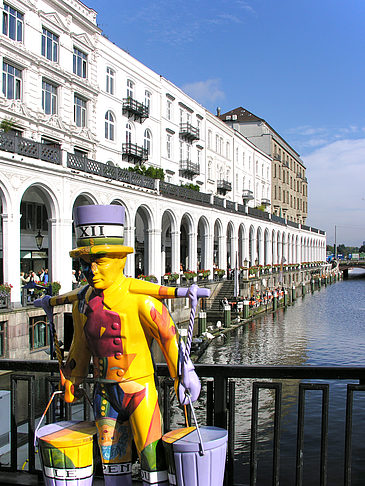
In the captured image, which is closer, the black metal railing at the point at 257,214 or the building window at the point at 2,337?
the building window at the point at 2,337

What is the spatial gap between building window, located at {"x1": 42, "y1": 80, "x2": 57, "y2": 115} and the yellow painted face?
74.6ft

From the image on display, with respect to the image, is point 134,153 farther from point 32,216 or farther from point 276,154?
point 276,154

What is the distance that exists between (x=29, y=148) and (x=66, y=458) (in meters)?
16.7

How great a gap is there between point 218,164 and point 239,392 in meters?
36.5

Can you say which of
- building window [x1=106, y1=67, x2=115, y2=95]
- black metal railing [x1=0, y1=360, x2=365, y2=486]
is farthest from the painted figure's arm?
building window [x1=106, y1=67, x2=115, y2=95]

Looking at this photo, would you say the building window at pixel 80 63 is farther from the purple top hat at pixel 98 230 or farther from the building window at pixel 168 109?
the purple top hat at pixel 98 230

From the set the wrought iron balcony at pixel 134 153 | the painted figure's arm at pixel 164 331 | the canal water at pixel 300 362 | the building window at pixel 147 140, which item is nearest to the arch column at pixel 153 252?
the canal water at pixel 300 362

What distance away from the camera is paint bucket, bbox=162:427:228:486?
277 centimetres

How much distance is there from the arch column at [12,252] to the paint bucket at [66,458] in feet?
49.9

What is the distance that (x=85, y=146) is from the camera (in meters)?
27.6

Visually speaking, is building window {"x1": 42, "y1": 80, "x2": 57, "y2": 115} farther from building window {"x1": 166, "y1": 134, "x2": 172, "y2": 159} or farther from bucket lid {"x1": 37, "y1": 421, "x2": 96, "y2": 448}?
bucket lid {"x1": 37, "y1": 421, "x2": 96, "y2": 448}

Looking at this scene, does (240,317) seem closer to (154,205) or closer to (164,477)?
(154,205)

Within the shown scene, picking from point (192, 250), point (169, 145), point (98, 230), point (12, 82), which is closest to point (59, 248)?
point (12, 82)

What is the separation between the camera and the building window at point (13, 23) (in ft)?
70.6
